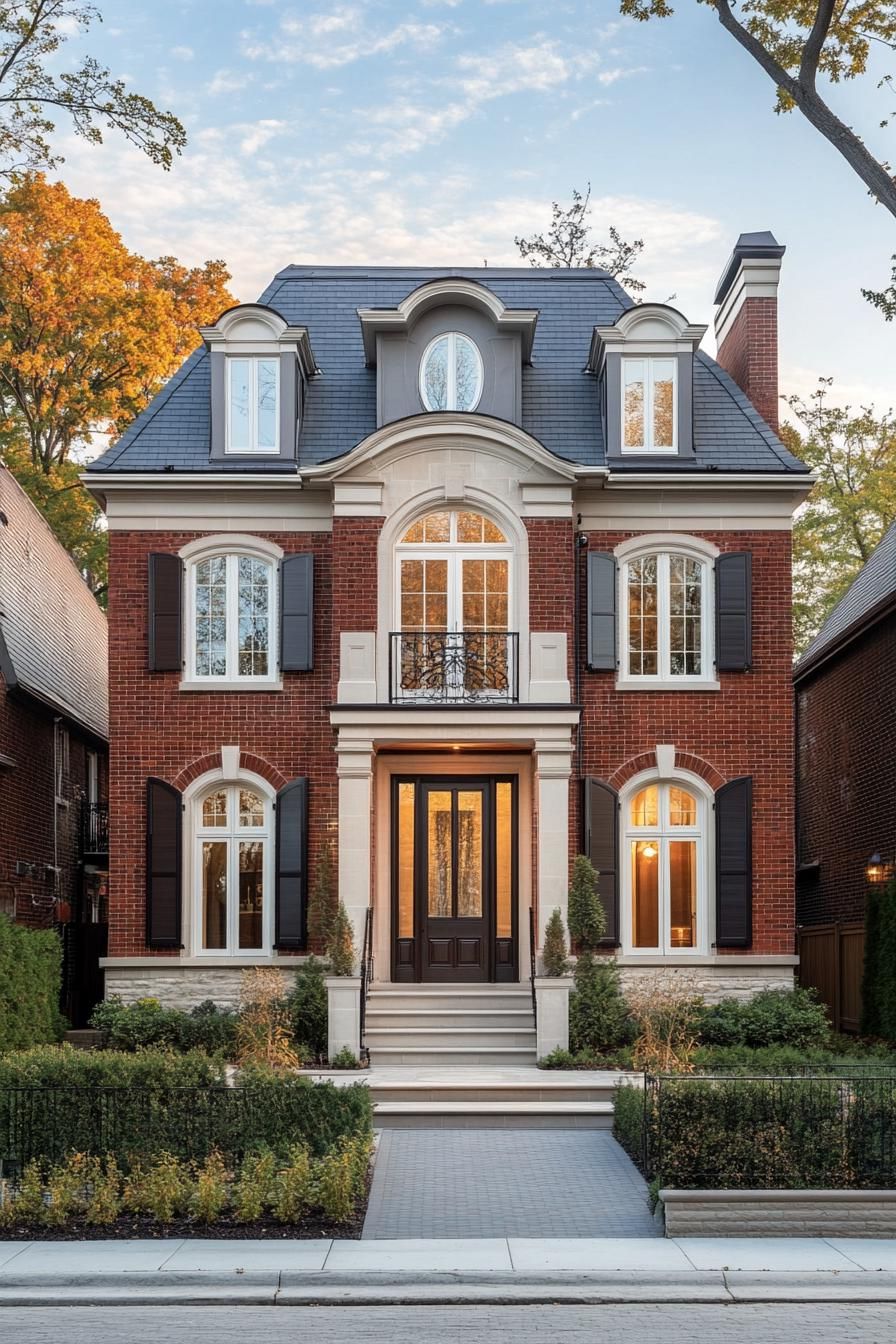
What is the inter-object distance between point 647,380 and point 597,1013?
8.22m

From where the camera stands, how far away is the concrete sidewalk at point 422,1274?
9.88m

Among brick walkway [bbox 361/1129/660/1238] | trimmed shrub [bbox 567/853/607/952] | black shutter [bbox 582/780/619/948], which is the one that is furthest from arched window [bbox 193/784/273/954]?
brick walkway [bbox 361/1129/660/1238]

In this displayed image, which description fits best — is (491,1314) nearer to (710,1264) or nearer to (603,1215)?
(710,1264)

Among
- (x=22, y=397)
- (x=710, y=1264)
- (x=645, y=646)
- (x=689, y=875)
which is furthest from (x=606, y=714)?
(x=22, y=397)

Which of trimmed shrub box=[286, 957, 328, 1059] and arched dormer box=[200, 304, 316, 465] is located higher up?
arched dormer box=[200, 304, 316, 465]

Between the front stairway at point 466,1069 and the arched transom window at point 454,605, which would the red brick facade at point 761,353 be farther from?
the front stairway at point 466,1069

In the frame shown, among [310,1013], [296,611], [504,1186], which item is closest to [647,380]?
[296,611]

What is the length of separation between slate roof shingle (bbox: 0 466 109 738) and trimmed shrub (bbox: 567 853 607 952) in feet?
25.2

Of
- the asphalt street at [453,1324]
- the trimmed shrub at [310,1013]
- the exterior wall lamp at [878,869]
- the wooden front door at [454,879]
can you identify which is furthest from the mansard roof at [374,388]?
the asphalt street at [453,1324]

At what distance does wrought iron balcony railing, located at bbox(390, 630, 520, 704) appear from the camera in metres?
20.7

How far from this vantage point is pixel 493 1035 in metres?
19.5

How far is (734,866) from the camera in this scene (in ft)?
68.1

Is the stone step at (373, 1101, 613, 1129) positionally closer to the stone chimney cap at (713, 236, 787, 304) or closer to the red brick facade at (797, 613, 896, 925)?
the red brick facade at (797, 613, 896, 925)

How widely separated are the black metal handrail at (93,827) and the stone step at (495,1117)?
11.8 meters
